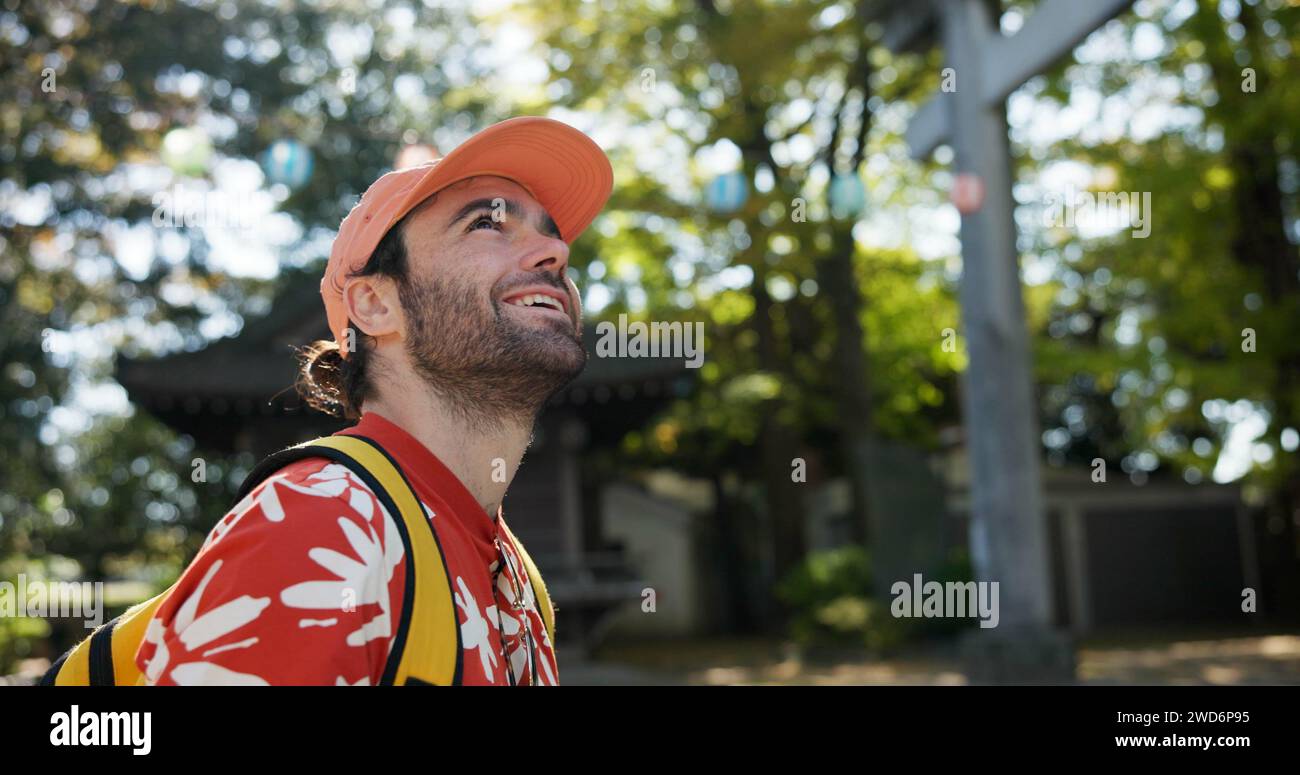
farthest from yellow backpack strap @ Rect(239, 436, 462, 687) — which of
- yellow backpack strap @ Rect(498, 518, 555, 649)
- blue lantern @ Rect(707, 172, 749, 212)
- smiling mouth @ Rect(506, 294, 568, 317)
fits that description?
blue lantern @ Rect(707, 172, 749, 212)

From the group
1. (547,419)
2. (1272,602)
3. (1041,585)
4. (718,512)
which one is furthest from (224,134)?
(1272,602)

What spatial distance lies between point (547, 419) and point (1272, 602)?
46.3ft

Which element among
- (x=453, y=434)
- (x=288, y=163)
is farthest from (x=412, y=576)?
(x=288, y=163)

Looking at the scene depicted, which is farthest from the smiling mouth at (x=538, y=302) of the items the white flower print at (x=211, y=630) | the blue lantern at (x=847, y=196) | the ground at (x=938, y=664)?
the blue lantern at (x=847, y=196)

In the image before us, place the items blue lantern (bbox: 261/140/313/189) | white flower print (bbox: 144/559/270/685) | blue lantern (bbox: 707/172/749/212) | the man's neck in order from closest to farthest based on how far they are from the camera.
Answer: white flower print (bbox: 144/559/270/685)
the man's neck
blue lantern (bbox: 707/172/749/212)
blue lantern (bbox: 261/140/313/189)

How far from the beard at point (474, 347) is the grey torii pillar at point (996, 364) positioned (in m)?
7.97

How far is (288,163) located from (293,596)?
1604cm

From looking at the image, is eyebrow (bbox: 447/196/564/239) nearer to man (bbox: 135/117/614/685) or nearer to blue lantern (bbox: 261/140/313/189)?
man (bbox: 135/117/614/685)

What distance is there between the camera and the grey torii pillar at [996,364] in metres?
8.98

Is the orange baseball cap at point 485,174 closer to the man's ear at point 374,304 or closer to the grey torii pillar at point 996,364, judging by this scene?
the man's ear at point 374,304

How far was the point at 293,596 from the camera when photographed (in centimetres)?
109

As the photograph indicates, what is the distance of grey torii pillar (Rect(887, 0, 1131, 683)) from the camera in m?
8.98

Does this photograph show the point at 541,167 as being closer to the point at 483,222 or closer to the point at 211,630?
the point at 483,222
